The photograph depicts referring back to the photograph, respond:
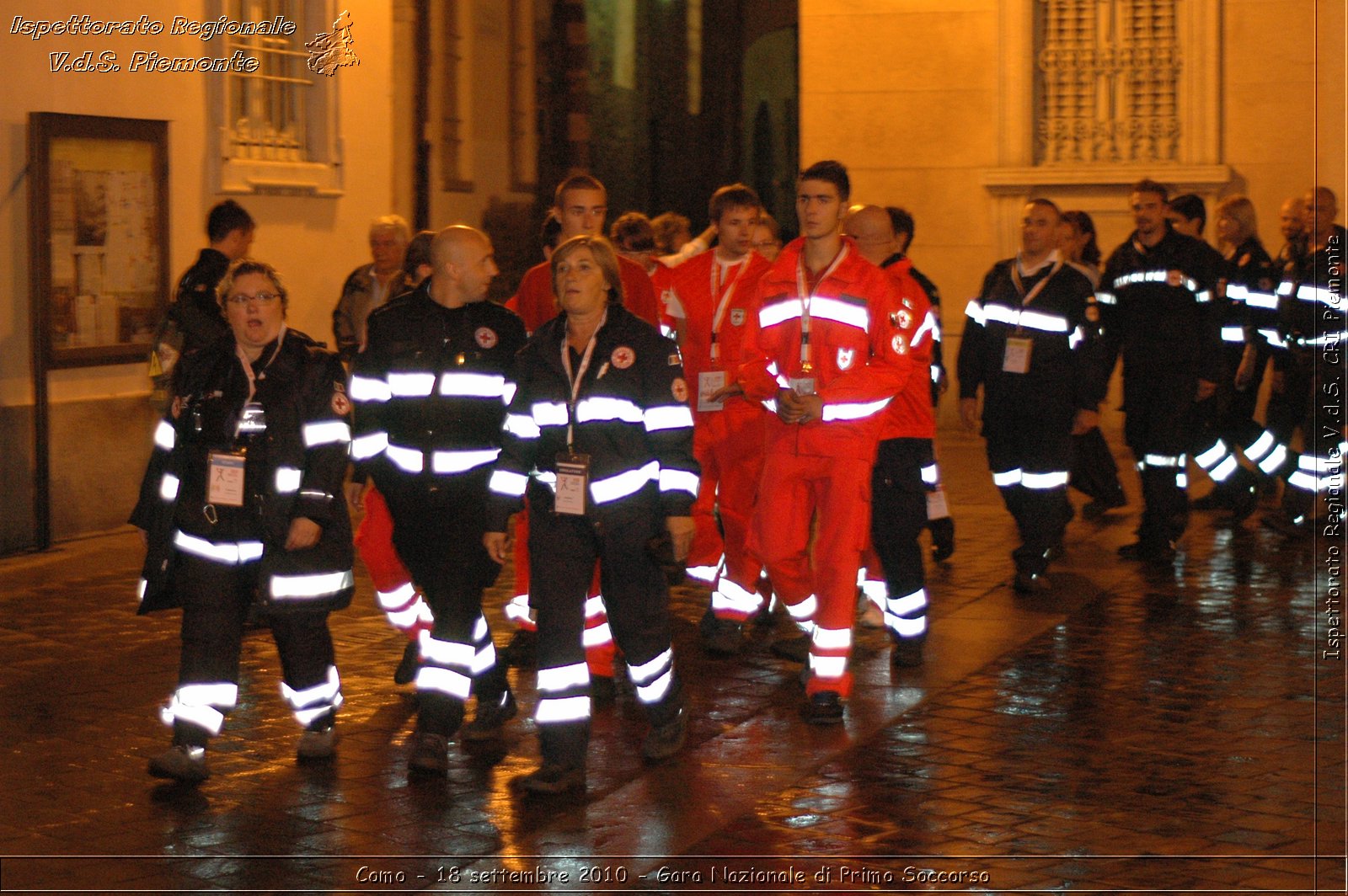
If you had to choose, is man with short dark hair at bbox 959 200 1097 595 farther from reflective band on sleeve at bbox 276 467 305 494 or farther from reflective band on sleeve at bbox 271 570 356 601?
reflective band on sleeve at bbox 276 467 305 494

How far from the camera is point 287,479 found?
257 inches

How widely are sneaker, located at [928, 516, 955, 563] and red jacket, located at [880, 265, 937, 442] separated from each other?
7.24ft

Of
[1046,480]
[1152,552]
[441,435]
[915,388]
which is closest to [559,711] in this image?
[441,435]

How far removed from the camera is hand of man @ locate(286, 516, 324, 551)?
6.49m

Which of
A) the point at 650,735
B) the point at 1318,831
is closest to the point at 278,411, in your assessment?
the point at 650,735

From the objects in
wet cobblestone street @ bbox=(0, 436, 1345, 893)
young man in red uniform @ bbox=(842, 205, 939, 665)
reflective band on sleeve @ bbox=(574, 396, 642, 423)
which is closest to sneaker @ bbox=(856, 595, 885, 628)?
wet cobblestone street @ bbox=(0, 436, 1345, 893)

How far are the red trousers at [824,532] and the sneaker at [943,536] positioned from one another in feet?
11.9

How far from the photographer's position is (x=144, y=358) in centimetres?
1212

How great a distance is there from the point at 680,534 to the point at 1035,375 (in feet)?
13.6

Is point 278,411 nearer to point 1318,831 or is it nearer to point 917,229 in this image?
point 1318,831

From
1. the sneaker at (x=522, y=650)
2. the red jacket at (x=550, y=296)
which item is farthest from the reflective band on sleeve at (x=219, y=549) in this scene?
the sneaker at (x=522, y=650)

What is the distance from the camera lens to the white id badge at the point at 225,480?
21.1 ft

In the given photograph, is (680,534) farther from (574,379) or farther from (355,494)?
(355,494)

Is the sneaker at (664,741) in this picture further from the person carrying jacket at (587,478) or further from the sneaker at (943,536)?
the sneaker at (943,536)
